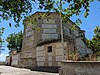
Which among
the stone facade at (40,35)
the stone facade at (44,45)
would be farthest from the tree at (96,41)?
the stone facade at (40,35)

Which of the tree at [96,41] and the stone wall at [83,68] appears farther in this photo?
the tree at [96,41]

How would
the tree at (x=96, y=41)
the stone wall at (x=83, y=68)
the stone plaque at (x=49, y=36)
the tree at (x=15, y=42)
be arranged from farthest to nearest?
the tree at (x=15, y=42) < the tree at (x=96, y=41) < the stone plaque at (x=49, y=36) < the stone wall at (x=83, y=68)

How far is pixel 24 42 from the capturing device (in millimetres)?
32250

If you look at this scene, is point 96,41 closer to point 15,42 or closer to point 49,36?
point 49,36

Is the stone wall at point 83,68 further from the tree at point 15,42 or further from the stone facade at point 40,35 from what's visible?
the tree at point 15,42

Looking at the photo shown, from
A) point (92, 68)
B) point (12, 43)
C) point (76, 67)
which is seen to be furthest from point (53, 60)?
point (12, 43)

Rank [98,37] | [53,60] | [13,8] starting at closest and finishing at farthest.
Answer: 1. [13,8]
2. [53,60]
3. [98,37]

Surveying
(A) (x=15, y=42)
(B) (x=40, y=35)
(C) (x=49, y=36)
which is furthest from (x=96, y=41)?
(A) (x=15, y=42)

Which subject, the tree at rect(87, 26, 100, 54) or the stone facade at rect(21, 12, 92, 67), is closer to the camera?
the stone facade at rect(21, 12, 92, 67)

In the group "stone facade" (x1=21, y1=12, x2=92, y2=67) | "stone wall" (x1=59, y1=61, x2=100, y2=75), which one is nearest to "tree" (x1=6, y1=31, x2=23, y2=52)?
"stone facade" (x1=21, y1=12, x2=92, y2=67)

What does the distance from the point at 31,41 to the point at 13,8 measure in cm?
2302

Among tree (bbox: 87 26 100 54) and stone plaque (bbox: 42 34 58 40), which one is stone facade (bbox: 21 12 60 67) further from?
tree (bbox: 87 26 100 54)

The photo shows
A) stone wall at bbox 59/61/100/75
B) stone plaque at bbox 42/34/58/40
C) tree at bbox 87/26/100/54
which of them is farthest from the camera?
tree at bbox 87/26/100/54

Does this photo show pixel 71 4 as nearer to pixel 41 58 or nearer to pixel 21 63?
pixel 41 58
